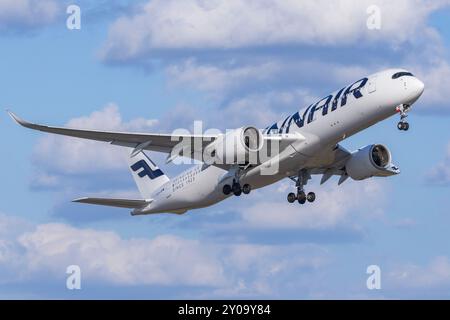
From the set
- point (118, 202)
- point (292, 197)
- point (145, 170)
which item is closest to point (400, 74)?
point (292, 197)

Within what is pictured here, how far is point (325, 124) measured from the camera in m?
63.4

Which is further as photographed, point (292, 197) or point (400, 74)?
point (292, 197)

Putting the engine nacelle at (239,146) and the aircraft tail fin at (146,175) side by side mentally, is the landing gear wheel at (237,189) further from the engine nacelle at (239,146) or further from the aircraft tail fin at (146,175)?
the aircraft tail fin at (146,175)

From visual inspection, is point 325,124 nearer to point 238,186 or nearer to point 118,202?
point 238,186

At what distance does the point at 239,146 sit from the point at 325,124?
15.5 ft

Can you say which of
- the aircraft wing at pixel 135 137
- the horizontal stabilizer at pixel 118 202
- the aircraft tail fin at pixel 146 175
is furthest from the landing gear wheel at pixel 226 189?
the aircraft tail fin at pixel 146 175

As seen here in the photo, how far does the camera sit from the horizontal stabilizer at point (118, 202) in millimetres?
71125

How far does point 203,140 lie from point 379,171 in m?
11.4

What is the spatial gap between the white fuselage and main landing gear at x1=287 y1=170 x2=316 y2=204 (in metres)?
1.01

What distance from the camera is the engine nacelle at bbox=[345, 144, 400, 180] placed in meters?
70.8

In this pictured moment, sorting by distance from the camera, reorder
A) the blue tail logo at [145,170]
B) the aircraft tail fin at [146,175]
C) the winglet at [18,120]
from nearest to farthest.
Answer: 1. the winglet at [18,120]
2. the aircraft tail fin at [146,175]
3. the blue tail logo at [145,170]

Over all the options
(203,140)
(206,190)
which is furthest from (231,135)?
(206,190)

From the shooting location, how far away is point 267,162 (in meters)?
65.8
